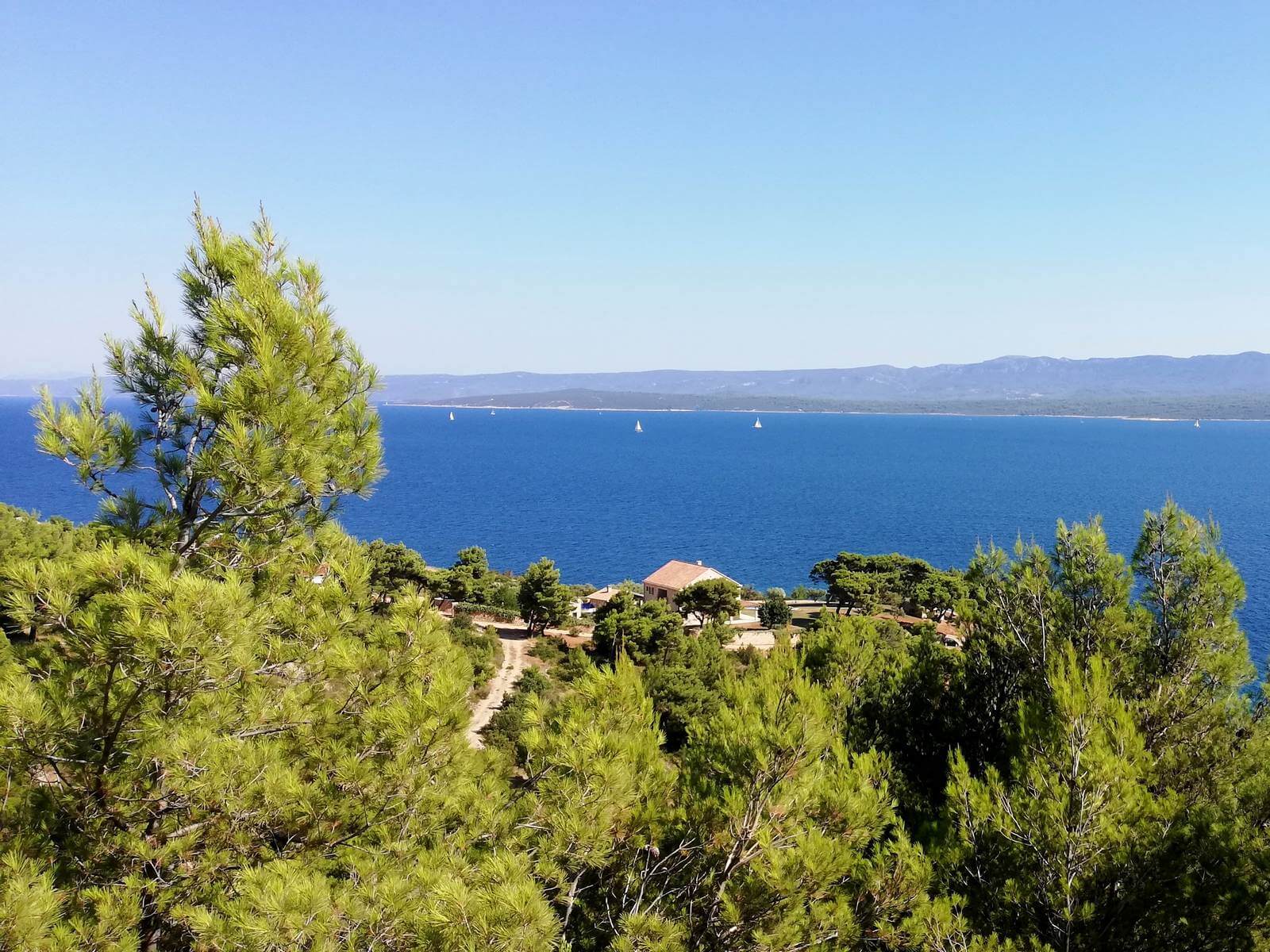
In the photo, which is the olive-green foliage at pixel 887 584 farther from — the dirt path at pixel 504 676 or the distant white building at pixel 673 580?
the dirt path at pixel 504 676

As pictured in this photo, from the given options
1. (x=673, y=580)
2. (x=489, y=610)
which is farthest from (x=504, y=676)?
(x=673, y=580)

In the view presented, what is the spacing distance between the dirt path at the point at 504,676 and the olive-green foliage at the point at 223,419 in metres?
13.0

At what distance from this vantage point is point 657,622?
89.7ft

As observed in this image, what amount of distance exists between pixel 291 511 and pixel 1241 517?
88.5 meters

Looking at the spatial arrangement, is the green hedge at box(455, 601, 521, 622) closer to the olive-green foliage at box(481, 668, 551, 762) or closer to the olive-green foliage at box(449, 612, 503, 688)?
the olive-green foliage at box(449, 612, 503, 688)

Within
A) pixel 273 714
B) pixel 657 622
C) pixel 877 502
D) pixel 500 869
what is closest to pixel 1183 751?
pixel 500 869

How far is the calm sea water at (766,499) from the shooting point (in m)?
58.0

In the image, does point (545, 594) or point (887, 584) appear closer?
point (545, 594)

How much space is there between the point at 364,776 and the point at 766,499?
84120 millimetres

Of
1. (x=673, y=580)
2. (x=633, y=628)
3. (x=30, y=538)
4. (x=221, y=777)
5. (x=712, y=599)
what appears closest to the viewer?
(x=221, y=777)

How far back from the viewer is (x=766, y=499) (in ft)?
284

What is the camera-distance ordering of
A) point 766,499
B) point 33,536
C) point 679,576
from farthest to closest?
point 766,499, point 679,576, point 33,536

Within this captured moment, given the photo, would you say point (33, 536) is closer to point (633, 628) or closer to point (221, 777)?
point (633, 628)

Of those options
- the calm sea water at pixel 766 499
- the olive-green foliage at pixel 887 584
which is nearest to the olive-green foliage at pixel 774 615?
the olive-green foliage at pixel 887 584
